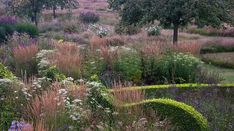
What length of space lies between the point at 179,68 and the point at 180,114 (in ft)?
13.8

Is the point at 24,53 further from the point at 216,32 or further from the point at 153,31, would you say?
the point at 216,32

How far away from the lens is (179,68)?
10711 millimetres

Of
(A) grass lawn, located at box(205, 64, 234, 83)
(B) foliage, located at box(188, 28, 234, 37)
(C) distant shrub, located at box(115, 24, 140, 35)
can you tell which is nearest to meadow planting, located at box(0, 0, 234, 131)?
(A) grass lawn, located at box(205, 64, 234, 83)

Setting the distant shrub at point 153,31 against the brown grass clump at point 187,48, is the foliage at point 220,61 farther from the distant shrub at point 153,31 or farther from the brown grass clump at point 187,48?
the distant shrub at point 153,31

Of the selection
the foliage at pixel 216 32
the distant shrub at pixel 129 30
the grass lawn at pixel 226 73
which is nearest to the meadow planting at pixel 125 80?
the grass lawn at pixel 226 73

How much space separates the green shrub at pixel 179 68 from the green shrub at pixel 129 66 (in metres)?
0.59

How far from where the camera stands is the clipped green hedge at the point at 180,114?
6449 millimetres

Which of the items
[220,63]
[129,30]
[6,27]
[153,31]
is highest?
[6,27]

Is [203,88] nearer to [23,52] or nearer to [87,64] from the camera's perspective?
[87,64]

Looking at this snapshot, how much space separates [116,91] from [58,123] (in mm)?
1484

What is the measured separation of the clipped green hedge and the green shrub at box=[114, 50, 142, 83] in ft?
12.3

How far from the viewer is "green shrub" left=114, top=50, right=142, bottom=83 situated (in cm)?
1052

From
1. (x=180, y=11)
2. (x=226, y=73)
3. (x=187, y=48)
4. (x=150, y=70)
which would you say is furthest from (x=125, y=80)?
(x=180, y=11)

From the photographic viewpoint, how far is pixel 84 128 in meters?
5.97
